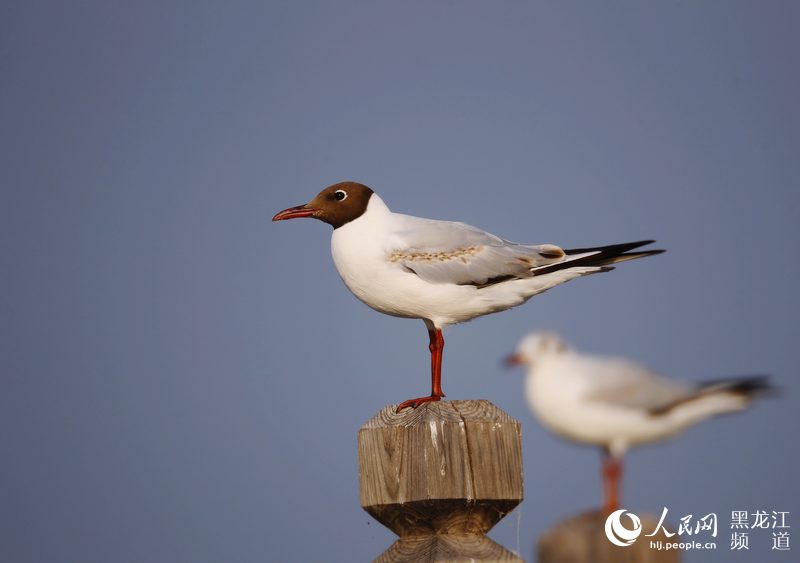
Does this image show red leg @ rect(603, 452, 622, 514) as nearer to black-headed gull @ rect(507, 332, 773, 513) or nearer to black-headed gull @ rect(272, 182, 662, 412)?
black-headed gull @ rect(507, 332, 773, 513)

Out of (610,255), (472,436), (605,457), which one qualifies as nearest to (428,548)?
(472,436)

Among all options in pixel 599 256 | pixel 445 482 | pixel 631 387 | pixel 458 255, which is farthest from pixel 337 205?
pixel 445 482

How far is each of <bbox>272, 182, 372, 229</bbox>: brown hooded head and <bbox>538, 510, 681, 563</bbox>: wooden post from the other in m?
3.77

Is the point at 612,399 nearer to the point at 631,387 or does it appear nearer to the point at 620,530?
the point at 631,387

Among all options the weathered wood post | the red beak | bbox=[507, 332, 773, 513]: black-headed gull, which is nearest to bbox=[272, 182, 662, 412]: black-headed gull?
the red beak

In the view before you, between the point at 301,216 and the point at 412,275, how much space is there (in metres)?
0.96

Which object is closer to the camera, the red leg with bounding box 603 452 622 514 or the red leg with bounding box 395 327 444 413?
the red leg with bounding box 603 452 622 514

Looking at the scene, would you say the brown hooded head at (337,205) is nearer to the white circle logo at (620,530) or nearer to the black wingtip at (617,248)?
the black wingtip at (617,248)

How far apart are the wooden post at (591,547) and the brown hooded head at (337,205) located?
12.4 ft

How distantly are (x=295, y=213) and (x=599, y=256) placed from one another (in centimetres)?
213

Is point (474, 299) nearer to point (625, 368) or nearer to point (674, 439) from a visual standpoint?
point (625, 368)

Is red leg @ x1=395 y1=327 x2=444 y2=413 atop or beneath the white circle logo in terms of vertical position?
atop

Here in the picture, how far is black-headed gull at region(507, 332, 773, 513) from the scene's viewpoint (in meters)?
3.16

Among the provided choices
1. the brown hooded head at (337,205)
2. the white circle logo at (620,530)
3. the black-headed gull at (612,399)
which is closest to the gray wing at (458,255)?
the brown hooded head at (337,205)
